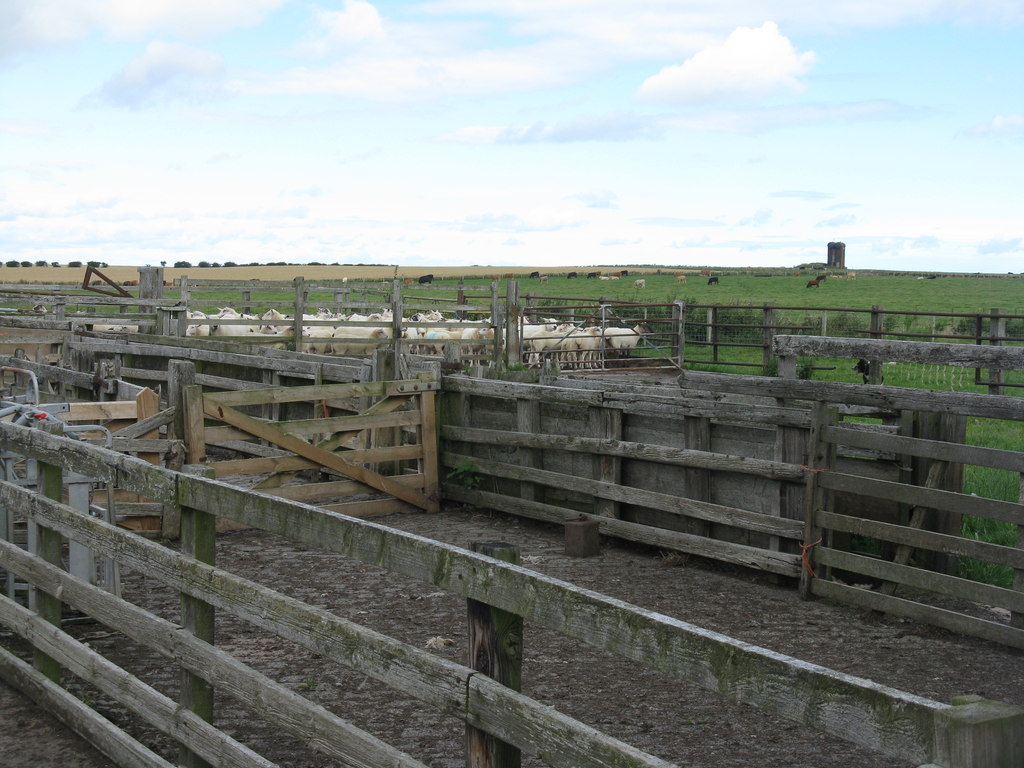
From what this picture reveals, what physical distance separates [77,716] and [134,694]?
64cm

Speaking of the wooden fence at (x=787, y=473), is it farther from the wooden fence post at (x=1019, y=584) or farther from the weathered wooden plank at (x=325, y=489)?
the weathered wooden plank at (x=325, y=489)

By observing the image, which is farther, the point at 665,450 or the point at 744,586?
the point at 665,450

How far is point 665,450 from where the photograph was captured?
9.41m

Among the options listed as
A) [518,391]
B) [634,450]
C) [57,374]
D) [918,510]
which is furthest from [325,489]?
[918,510]

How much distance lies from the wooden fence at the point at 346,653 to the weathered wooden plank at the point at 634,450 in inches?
206

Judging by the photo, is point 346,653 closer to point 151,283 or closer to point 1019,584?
point 1019,584

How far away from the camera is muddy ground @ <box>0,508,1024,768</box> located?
17.5 ft

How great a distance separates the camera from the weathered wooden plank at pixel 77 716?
4.60m

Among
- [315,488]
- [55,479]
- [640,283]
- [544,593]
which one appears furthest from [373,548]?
[640,283]

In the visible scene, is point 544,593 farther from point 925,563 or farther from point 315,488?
point 315,488

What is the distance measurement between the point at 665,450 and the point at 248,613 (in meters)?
5.94

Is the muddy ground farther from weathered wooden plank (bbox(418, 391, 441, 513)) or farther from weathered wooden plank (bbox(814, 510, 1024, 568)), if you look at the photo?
weathered wooden plank (bbox(418, 391, 441, 513))

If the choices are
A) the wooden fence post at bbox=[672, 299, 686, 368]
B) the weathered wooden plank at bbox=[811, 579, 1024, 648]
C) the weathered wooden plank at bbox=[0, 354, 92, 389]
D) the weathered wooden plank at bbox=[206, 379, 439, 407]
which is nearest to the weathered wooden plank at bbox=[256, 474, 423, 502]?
the weathered wooden plank at bbox=[206, 379, 439, 407]

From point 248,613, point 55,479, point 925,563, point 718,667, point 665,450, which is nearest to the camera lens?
point 718,667
